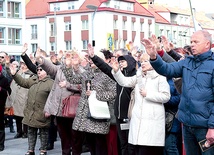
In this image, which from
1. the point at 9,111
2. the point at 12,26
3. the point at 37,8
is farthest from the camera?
the point at 37,8

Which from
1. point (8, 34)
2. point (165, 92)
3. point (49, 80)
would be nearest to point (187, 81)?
point (165, 92)

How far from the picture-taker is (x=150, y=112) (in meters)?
8.20

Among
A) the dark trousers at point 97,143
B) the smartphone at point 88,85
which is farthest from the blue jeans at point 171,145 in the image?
the smartphone at point 88,85

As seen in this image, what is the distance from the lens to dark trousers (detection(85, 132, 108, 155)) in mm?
9734

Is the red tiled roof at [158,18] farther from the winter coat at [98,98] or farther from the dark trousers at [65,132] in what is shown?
the winter coat at [98,98]

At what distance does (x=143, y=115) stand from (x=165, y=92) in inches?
18.0

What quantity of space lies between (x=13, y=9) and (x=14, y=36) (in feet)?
12.5

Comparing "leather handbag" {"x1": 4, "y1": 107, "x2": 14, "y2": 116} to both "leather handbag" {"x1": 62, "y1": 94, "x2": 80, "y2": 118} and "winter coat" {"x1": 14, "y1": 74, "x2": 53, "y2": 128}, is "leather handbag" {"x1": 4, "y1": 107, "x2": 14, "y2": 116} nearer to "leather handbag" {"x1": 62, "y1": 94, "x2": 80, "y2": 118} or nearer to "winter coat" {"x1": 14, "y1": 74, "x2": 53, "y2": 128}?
"winter coat" {"x1": 14, "y1": 74, "x2": 53, "y2": 128}

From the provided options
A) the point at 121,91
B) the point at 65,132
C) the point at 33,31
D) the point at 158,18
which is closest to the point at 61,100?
the point at 65,132

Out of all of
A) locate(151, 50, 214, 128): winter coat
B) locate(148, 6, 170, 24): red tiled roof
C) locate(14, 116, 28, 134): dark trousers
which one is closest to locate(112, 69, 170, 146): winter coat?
locate(151, 50, 214, 128): winter coat

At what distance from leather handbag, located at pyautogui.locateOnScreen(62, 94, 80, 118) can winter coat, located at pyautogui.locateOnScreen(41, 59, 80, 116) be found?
0.58 feet

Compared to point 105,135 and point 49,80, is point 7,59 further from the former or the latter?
point 105,135

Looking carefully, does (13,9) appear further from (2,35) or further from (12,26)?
(2,35)

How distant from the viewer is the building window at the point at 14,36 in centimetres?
7118
